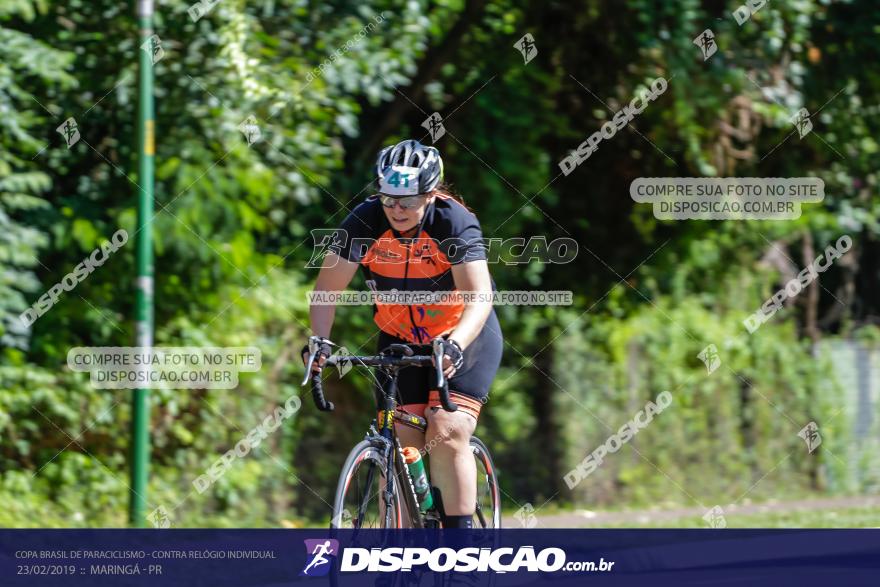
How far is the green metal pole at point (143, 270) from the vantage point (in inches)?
272

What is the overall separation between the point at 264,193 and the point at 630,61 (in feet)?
11.3

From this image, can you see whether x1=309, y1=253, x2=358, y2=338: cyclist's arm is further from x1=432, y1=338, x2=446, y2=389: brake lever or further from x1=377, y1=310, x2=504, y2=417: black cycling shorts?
x1=432, y1=338, x2=446, y2=389: brake lever

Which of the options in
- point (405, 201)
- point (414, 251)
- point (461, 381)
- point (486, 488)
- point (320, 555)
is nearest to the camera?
point (320, 555)

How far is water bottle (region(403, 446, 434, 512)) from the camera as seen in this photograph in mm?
5398

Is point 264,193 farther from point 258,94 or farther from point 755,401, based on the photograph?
point 755,401

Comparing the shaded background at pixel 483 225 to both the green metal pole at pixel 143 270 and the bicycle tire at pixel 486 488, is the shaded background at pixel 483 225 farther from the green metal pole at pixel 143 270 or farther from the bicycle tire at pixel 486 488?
the bicycle tire at pixel 486 488

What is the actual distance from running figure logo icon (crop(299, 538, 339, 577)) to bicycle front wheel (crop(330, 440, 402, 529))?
0.30 ft

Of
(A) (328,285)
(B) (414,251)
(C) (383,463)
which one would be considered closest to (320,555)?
(C) (383,463)

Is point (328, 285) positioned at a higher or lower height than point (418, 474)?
higher

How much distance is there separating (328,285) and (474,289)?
64 cm

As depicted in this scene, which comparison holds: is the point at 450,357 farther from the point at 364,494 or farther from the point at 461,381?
the point at 364,494

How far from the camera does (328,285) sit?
17.9 feet

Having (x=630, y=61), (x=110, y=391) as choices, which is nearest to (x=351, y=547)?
(x=110, y=391)

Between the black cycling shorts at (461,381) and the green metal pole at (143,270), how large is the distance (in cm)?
183
